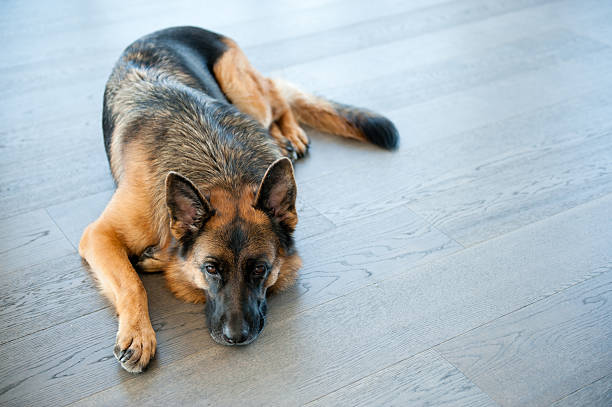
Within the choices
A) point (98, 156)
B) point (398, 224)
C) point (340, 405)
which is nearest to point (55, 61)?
point (98, 156)

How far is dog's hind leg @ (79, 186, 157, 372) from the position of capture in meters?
2.13

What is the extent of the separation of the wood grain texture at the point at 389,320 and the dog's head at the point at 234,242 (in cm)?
13

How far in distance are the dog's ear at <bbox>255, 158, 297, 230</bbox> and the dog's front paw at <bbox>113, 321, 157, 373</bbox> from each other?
0.59 meters

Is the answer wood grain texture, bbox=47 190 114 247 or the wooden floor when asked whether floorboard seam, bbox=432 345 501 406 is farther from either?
wood grain texture, bbox=47 190 114 247

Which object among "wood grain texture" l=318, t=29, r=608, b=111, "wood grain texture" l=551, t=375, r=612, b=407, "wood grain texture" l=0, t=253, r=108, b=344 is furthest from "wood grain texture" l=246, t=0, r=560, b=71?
"wood grain texture" l=551, t=375, r=612, b=407

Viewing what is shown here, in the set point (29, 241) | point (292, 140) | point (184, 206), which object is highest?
point (184, 206)

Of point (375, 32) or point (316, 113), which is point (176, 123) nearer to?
point (316, 113)

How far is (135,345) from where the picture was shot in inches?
83.7

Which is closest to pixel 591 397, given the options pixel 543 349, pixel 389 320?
pixel 543 349

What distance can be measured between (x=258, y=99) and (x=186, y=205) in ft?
4.66

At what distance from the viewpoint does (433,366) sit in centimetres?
213

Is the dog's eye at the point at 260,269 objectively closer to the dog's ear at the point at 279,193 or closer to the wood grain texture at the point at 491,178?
the dog's ear at the point at 279,193

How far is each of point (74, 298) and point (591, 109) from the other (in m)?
3.01

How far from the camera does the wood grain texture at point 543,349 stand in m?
2.03
